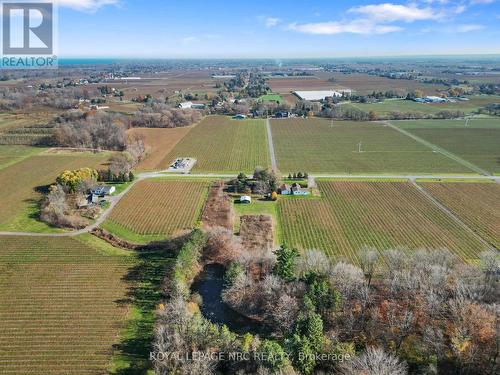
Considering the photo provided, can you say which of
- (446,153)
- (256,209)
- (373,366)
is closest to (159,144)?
(256,209)

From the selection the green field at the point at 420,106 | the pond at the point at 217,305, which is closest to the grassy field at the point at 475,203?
the pond at the point at 217,305

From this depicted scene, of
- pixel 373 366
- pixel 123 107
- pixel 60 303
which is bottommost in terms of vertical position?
pixel 60 303

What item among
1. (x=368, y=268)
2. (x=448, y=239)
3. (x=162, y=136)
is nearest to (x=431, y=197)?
(x=448, y=239)

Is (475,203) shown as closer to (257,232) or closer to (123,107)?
(257,232)

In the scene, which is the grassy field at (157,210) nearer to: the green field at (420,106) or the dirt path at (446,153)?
the dirt path at (446,153)

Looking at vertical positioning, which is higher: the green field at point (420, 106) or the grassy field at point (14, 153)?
the green field at point (420, 106)

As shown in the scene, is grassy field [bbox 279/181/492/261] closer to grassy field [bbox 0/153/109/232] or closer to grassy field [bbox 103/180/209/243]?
grassy field [bbox 103/180/209/243]

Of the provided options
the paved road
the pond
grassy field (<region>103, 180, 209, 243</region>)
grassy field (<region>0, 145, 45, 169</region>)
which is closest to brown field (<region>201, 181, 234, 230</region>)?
grassy field (<region>103, 180, 209, 243</region>)
